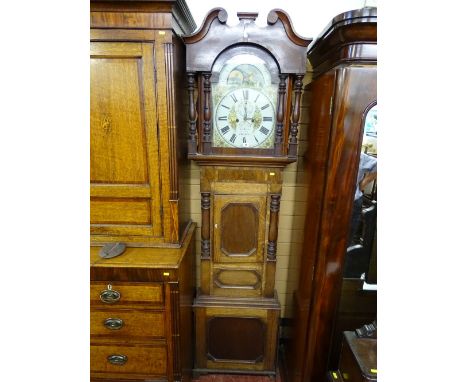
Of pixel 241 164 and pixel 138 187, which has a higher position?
pixel 241 164


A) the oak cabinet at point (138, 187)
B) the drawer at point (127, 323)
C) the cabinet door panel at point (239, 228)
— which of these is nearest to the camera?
the oak cabinet at point (138, 187)

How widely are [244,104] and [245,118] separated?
2.8 inches

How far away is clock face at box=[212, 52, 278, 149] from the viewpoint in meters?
1.34

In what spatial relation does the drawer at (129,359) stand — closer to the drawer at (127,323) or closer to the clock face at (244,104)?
the drawer at (127,323)

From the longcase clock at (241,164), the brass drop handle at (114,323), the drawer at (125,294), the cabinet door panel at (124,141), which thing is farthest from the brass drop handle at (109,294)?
the longcase clock at (241,164)

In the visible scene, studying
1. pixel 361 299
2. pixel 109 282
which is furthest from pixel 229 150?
pixel 361 299

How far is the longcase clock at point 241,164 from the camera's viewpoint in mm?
1281

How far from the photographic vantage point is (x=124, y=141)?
1.25 m

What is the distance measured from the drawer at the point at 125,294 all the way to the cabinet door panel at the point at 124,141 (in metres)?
0.26

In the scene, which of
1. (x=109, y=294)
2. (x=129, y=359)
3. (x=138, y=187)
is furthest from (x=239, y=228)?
(x=129, y=359)

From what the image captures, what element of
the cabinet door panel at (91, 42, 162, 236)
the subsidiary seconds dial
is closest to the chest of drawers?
the cabinet door panel at (91, 42, 162, 236)

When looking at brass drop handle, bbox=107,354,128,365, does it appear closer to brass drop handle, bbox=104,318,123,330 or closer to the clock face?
brass drop handle, bbox=104,318,123,330

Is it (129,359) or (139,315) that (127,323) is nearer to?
(139,315)

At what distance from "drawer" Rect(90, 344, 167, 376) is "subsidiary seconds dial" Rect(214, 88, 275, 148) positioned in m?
1.14
